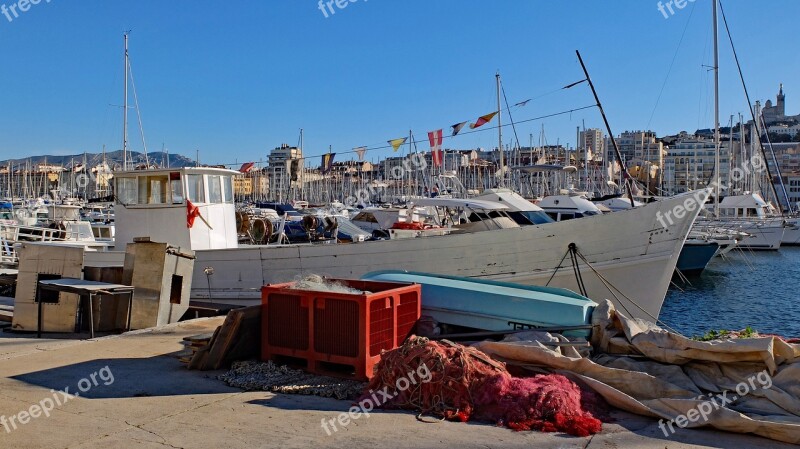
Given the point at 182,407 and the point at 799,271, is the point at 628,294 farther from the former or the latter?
the point at 799,271

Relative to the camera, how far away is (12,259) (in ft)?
62.6

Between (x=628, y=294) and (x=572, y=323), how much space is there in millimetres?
6704

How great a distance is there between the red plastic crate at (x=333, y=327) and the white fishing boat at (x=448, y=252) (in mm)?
5770

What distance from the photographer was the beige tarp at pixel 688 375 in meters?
4.93

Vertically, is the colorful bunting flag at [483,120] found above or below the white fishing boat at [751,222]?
above

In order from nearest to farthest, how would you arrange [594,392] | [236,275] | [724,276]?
[594,392] → [236,275] → [724,276]

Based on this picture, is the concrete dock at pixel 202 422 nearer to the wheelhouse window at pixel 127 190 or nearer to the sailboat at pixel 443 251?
the sailboat at pixel 443 251

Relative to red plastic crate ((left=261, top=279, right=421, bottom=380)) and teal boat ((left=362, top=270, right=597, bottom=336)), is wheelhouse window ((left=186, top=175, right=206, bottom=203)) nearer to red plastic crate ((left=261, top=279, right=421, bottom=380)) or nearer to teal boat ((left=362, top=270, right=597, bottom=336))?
teal boat ((left=362, top=270, right=597, bottom=336))

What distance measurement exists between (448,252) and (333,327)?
6699 mm

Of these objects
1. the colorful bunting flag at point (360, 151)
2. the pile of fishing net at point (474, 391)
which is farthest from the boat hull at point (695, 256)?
the pile of fishing net at point (474, 391)

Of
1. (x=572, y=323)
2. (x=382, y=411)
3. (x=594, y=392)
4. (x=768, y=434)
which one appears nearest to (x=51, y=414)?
(x=382, y=411)

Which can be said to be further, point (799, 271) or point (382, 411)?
point (799, 271)

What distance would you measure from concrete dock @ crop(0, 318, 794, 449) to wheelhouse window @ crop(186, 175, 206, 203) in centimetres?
770

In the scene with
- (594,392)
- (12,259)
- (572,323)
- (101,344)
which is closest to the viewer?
(594,392)
